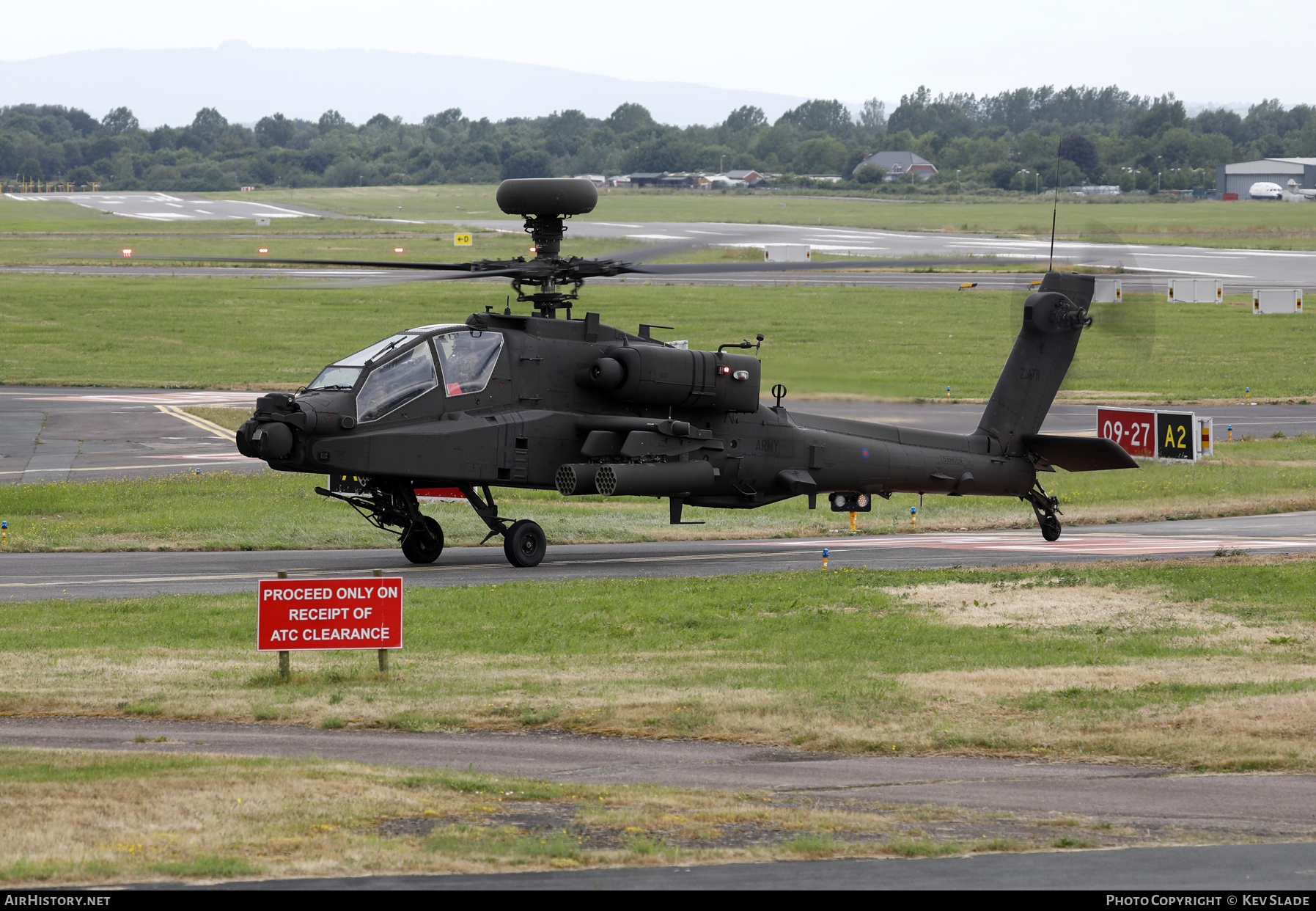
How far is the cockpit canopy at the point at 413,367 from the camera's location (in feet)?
72.5

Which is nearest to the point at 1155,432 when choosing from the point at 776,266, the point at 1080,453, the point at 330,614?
the point at 1080,453

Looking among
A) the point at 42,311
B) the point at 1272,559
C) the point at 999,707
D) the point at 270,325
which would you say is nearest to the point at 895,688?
the point at 999,707

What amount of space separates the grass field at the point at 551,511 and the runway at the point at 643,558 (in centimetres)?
85

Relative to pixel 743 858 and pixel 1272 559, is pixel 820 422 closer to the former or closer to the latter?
pixel 1272 559

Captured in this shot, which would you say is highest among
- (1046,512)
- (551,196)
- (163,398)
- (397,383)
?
(551,196)

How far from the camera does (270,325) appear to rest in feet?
217

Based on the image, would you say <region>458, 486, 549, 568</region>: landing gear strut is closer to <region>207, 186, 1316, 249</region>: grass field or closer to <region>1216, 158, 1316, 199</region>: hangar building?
<region>207, 186, 1316, 249</region>: grass field

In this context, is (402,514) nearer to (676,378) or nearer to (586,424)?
(586,424)

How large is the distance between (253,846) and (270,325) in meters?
59.5

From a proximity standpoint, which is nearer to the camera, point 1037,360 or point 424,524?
point 424,524

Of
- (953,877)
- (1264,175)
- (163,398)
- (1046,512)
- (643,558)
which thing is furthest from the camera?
(1264,175)

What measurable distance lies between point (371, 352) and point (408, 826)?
13807mm

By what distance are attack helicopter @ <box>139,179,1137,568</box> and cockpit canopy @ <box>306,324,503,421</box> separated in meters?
0.03

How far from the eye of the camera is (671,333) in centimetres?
6272
